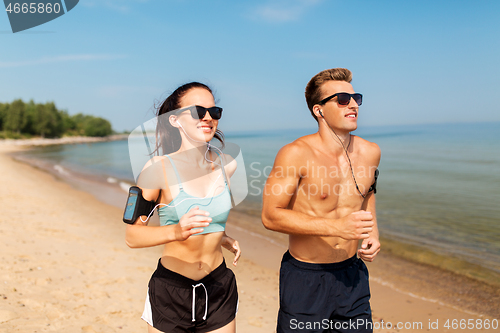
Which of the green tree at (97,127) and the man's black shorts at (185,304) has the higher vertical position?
the man's black shorts at (185,304)

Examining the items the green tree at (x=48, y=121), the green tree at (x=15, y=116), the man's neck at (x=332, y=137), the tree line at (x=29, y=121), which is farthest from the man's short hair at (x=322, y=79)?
the green tree at (x=48, y=121)

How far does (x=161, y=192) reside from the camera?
222 cm

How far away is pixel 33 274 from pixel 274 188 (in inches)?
179

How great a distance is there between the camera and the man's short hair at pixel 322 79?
271 cm

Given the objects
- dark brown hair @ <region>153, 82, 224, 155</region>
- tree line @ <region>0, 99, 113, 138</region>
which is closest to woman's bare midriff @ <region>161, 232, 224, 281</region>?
dark brown hair @ <region>153, 82, 224, 155</region>

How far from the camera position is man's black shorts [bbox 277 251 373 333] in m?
2.49

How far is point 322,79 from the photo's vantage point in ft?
8.96

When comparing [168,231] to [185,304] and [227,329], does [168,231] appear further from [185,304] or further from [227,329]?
[227,329]

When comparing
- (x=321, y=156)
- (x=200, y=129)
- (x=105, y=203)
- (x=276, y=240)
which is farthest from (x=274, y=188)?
(x=105, y=203)

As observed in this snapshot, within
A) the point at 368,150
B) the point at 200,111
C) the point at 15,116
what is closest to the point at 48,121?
the point at 15,116

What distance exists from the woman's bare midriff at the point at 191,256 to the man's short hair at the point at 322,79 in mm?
1286

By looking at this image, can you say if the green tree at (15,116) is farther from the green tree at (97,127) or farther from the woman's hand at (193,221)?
the woman's hand at (193,221)

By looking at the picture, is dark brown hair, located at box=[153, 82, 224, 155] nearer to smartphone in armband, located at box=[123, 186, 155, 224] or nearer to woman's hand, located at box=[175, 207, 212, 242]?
smartphone in armband, located at box=[123, 186, 155, 224]

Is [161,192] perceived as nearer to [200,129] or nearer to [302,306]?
[200,129]
